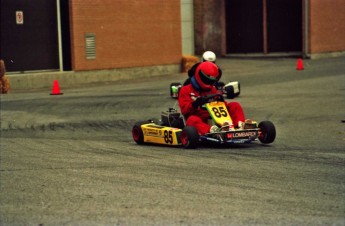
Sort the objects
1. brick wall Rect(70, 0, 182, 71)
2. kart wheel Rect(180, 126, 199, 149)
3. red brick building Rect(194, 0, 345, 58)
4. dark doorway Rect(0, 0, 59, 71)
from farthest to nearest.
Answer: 1. red brick building Rect(194, 0, 345, 58)
2. brick wall Rect(70, 0, 182, 71)
3. dark doorway Rect(0, 0, 59, 71)
4. kart wheel Rect(180, 126, 199, 149)

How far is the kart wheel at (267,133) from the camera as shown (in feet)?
39.8

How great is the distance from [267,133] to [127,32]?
1835 cm

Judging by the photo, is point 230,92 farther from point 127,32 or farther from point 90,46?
point 127,32

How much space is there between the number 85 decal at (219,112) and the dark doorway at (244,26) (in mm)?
A: 24358

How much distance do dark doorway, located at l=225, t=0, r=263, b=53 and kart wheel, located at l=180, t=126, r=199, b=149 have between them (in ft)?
81.8

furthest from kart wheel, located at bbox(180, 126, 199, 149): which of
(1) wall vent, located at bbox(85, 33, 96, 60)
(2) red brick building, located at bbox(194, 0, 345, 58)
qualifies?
(2) red brick building, located at bbox(194, 0, 345, 58)

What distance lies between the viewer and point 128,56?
98.7 feet

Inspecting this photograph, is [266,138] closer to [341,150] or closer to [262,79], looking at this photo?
[341,150]

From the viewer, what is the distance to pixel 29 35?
1072 inches

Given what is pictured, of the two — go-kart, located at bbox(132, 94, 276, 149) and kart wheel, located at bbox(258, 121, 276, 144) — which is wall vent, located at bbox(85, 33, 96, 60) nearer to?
go-kart, located at bbox(132, 94, 276, 149)

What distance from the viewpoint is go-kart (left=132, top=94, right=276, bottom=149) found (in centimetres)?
1184

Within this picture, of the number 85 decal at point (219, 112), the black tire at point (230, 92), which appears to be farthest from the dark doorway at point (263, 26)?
the number 85 decal at point (219, 112)

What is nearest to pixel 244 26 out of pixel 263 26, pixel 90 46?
pixel 263 26

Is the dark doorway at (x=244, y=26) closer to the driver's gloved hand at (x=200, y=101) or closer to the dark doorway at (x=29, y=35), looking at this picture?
the dark doorway at (x=29, y=35)
